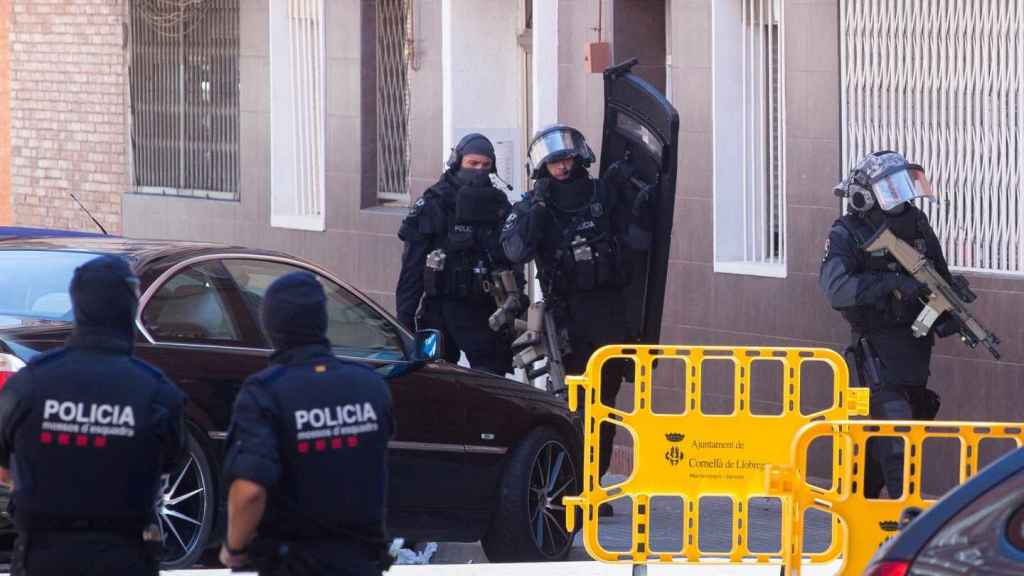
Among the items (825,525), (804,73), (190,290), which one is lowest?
(825,525)

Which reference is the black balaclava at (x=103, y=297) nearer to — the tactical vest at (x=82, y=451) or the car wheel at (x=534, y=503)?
the tactical vest at (x=82, y=451)

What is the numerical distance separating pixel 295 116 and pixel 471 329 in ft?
17.1

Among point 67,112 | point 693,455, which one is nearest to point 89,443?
point 693,455

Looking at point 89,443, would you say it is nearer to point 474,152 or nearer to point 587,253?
point 587,253

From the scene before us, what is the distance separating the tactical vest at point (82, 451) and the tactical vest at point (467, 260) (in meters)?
5.38

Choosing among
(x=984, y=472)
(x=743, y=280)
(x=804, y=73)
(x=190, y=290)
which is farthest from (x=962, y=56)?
(x=984, y=472)

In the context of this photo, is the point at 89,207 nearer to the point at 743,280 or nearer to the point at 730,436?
the point at 743,280

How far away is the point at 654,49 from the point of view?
12648 millimetres

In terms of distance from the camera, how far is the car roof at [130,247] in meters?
8.00

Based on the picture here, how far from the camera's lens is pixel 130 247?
8.18 metres

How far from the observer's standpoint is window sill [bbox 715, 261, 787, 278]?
11.4m

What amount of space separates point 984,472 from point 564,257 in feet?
17.9

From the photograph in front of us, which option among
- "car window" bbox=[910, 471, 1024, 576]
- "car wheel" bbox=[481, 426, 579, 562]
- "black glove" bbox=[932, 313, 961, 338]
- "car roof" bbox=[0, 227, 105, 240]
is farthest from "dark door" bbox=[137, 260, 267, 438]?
"car window" bbox=[910, 471, 1024, 576]

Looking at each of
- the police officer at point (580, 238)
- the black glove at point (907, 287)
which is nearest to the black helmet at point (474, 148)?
the police officer at point (580, 238)
